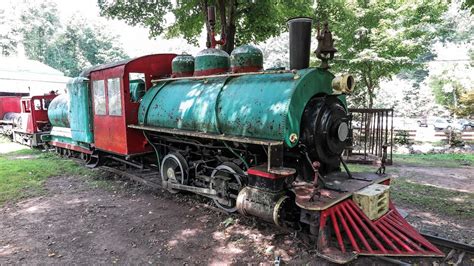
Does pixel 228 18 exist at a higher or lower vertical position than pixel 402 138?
→ higher

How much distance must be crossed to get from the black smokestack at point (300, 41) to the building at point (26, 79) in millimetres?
26150

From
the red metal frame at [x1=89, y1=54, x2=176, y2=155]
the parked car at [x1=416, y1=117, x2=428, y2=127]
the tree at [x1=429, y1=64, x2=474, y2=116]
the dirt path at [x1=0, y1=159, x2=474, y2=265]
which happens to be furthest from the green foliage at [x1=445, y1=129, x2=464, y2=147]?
the parked car at [x1=416, y1=117, x2=428, y2=127]

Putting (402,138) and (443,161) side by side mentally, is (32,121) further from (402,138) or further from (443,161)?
(402,138)

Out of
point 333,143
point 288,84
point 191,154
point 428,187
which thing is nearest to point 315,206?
point 333,143

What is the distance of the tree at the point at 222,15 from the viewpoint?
11.7 m

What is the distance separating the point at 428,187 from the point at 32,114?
15.1 meters

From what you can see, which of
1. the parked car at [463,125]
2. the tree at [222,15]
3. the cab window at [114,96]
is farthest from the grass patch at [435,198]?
the parked car at [463,125]

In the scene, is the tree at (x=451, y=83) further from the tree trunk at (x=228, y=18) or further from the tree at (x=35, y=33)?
the tree at (x=35, y=33)

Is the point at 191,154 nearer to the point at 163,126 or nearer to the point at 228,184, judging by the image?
the point at 163,126

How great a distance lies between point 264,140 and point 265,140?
0.02 meters

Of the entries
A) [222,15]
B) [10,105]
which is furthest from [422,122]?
[10,105]

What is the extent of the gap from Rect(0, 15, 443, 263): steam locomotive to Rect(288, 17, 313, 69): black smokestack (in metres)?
0.02

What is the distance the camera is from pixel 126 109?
304 inches

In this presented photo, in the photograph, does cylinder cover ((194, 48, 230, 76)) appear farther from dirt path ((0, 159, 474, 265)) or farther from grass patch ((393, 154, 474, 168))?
grass patch ((393, 154, 474, 168))
